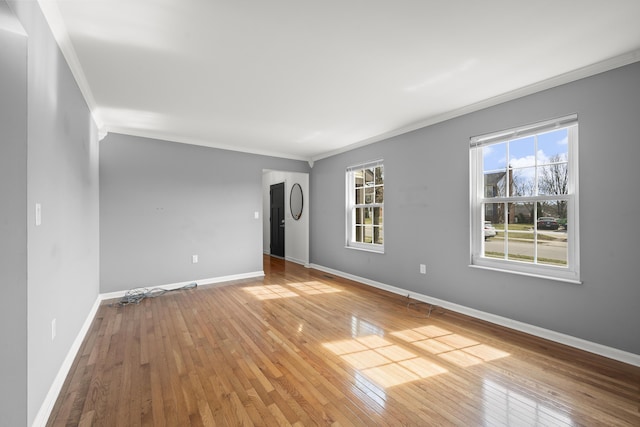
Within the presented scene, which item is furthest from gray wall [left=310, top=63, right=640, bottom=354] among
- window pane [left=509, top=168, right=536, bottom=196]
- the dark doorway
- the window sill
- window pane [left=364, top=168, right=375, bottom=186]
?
the dark doorway

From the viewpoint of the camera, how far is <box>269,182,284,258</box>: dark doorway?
7.28 metres

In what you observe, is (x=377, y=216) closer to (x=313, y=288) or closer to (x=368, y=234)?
(x=368, y=234)

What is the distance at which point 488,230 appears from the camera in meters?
3.18

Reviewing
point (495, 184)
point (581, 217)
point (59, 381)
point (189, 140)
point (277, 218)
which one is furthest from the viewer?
point (277, 218)

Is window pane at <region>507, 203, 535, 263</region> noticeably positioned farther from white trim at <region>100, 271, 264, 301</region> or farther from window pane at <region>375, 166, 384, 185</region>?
white trim at <region>100, 271, 264, 301</region>

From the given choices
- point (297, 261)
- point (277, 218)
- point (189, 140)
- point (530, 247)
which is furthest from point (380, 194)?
point (277, 218)

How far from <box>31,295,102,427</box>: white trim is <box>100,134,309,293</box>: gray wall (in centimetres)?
132

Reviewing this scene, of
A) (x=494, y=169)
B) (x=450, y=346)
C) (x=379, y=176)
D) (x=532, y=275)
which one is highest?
(x=379, y=176)

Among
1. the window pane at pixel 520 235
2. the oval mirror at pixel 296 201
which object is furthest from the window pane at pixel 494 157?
the oval mirror at pixel 296 201

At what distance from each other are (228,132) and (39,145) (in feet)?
9.09

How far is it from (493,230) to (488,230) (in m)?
0.05

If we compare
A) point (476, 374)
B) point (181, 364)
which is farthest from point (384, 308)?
point (181, 364)

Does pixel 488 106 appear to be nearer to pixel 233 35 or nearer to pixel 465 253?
pixel 465 253

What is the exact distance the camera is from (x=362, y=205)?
16.1 ft
